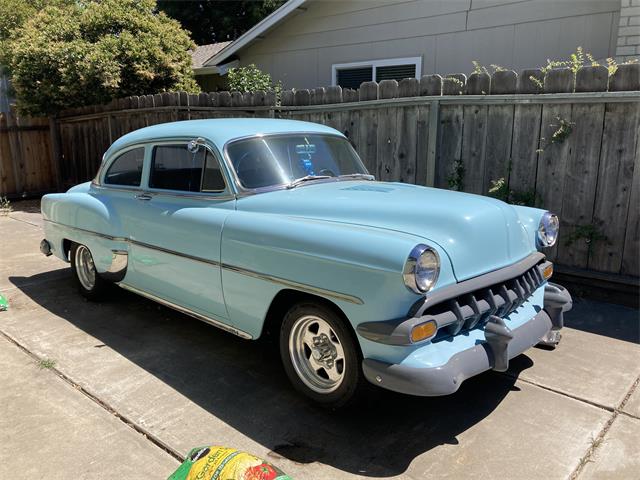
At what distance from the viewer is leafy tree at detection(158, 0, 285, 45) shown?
27688mm

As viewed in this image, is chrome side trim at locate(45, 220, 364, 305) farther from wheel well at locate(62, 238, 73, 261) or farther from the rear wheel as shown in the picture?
wheel well at locate(62, 238, 73, 261)

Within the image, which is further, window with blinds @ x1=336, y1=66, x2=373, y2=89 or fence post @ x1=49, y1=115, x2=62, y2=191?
fence post @ x1=49, y1=115, x2=62, y2=191

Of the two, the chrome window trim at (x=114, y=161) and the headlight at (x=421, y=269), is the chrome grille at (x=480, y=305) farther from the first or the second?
the chrome window trim at (x=114, y=161)

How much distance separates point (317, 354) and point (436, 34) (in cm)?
755

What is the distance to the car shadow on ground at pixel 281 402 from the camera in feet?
10.0

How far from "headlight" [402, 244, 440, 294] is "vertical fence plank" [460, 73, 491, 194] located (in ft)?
10.9

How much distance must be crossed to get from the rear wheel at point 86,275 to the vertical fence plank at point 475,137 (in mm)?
4027

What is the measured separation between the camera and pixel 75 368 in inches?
160

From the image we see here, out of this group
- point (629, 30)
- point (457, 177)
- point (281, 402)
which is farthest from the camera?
point (629, 30)

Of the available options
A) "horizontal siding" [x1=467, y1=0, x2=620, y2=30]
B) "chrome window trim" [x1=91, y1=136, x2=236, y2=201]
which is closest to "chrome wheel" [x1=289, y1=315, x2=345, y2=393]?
"chrome window trim" [x1=91, y1=136, x2=236, y2=201]

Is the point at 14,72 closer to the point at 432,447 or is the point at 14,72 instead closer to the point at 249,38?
the point at 249,38

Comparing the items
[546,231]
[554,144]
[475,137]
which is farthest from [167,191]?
[554,144]

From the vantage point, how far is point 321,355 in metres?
3.39

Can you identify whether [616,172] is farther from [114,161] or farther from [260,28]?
[260,28]
